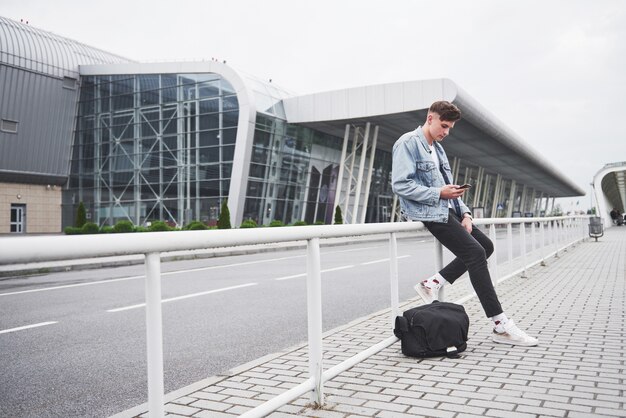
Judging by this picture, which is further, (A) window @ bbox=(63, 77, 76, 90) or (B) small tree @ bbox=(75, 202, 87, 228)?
(A) window @ bbox=(63, 77, 76, 90)

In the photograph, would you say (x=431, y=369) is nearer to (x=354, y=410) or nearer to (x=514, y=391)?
(x=514, y=391)

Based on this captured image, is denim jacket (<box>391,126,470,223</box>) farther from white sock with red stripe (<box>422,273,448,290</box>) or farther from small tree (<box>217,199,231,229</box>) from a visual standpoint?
small tree (<box>217,199,231,229</box>)

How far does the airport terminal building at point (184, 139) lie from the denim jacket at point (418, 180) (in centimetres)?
2013

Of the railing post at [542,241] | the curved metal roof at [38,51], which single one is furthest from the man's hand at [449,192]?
the curved metal roof at [38,51]

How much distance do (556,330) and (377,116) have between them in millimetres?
23406

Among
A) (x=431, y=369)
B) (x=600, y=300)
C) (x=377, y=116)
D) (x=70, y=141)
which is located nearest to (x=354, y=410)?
(x=431, y=369)

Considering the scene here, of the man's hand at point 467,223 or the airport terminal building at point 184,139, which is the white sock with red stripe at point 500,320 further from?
the airport terminal building at point 184,139

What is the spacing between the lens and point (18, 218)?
36.5 meters

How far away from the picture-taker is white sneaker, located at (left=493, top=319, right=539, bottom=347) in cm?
427

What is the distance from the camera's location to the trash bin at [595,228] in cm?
2112

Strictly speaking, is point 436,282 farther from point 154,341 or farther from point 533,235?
point 533,235

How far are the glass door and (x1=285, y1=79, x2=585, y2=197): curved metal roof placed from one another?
2087cm

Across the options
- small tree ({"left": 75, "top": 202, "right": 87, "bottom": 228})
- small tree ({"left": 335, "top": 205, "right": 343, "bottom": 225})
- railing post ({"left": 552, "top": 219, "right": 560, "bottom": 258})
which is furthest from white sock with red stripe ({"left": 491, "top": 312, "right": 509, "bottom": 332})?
small tree ({"left": 75, "top": 202, "right": 87, "bottom": 228})

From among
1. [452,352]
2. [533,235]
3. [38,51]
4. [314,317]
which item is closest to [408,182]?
[452,352]
